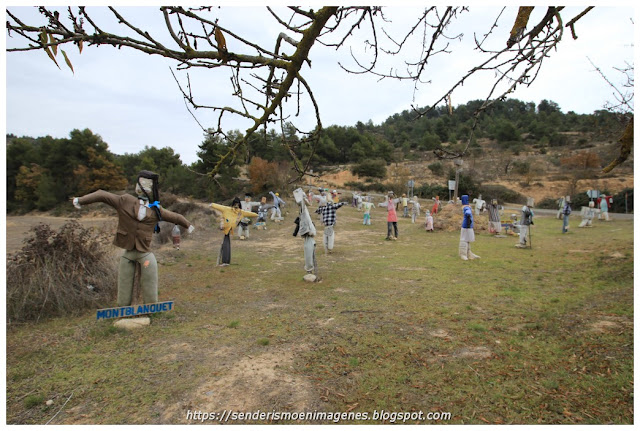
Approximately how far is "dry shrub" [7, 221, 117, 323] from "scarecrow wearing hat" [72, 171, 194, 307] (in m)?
1.05

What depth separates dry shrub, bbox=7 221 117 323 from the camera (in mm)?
5145

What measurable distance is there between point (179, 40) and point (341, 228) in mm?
15439


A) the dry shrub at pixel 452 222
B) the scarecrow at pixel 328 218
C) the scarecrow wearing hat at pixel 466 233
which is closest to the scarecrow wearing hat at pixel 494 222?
the dry shrub at pixel 452 222

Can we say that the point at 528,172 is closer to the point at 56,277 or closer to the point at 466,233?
the point at 466,233

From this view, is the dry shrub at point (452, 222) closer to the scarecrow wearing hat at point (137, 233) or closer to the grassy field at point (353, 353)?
the grassy field at point (353, 353)

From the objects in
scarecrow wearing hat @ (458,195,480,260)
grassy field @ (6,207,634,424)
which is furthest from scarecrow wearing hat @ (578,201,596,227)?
grassy field @ (6,207,634,424)

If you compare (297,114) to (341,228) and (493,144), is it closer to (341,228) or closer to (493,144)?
(341,228)

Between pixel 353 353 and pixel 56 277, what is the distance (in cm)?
444

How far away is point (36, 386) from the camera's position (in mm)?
3363

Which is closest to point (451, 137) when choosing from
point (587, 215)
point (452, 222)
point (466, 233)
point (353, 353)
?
point (587, 215)

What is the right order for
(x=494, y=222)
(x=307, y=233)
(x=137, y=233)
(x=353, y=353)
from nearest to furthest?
(x=353, y=353), (x=137, y=233), (x=307, y=233), (x=494, y=222)

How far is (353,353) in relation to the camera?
396 centimetres

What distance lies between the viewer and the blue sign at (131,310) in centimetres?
464

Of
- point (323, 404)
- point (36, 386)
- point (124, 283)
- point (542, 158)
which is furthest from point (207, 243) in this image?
point (542, 158)
